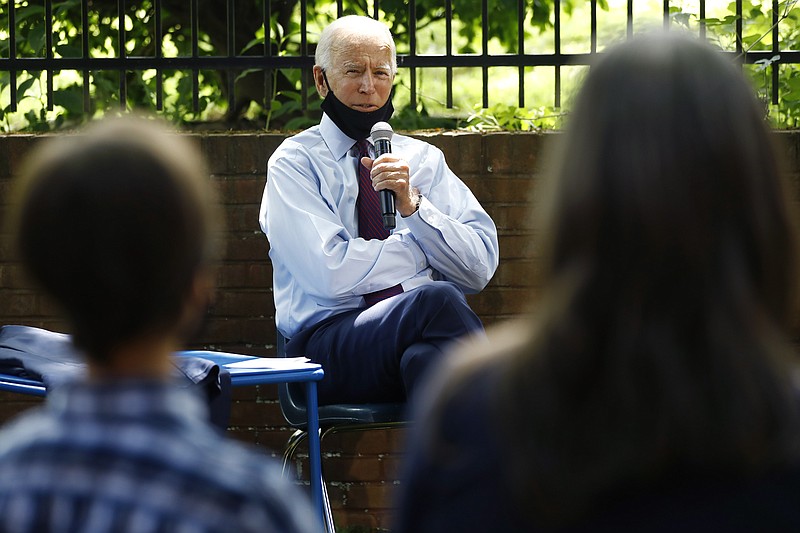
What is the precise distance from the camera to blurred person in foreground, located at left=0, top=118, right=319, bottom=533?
1160mm

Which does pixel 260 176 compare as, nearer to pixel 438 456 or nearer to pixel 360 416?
pixel 360 416

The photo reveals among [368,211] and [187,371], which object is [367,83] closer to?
[368,211]

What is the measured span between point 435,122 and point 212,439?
11.7 ft

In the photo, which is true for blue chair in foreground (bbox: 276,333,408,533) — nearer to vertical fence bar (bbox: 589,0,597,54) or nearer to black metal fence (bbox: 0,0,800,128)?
black metal fence (bbox: 0,0,800,128)

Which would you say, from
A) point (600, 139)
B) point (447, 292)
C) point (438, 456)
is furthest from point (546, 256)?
point (447, 292)

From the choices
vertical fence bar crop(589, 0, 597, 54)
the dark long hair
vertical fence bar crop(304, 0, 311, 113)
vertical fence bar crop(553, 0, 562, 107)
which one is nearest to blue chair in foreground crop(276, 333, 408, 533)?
vertical fence bar crop(304, 0, 311, 113)

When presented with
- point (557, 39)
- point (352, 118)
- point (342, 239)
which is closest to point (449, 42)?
point (557, 39)

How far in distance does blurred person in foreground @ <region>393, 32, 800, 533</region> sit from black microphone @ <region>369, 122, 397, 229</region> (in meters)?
2.23

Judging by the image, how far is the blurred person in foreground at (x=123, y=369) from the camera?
45.7 inches

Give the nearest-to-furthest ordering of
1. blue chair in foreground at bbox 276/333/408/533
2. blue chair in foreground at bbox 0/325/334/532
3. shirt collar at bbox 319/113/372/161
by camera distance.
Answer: blue chair in foreground at bbox 0/325/334/532 → blue chair in foreground at bbox 276/333/408/533 → shirt collar at bbox 319/113/372/161

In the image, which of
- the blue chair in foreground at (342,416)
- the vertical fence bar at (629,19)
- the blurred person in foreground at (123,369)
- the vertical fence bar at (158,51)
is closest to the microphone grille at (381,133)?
the blue chair in foreground at (342,416)

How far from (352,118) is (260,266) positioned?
27.7 inches

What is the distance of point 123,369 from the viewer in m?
1.26

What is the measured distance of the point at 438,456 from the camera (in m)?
1.23
